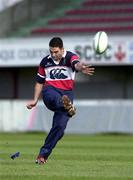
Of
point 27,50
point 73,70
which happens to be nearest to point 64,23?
point 27,50

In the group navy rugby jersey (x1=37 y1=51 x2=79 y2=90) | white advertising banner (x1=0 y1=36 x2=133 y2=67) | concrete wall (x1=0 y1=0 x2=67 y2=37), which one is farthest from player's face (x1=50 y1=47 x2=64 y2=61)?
concrete wall (x1=0 y1=0 x2=67 y2=37)

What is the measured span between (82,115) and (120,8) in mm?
8278

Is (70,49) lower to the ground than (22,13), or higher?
lower

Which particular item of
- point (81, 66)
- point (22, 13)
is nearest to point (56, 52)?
point (81, 66)

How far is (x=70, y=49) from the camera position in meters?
29.9

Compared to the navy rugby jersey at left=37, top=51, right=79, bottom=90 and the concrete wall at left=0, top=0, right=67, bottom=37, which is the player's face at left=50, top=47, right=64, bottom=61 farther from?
the concrete wall at left=0, top=0, right=67, bottom=37

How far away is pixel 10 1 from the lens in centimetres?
3391

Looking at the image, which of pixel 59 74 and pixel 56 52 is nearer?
pixel 56 52

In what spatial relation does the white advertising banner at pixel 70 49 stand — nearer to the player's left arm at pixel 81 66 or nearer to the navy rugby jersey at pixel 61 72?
the navy rugby jersey at pixel 61 72

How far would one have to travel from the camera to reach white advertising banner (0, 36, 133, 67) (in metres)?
28.9

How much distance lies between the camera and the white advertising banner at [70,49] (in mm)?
28938

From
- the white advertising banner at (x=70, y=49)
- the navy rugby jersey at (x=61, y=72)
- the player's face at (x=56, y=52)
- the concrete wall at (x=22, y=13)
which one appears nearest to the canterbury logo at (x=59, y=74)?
the navy rugby jersey at (x=61, y=72)

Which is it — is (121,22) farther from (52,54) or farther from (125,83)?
(52,54)

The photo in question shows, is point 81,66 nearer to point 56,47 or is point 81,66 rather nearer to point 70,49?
point 56,47
